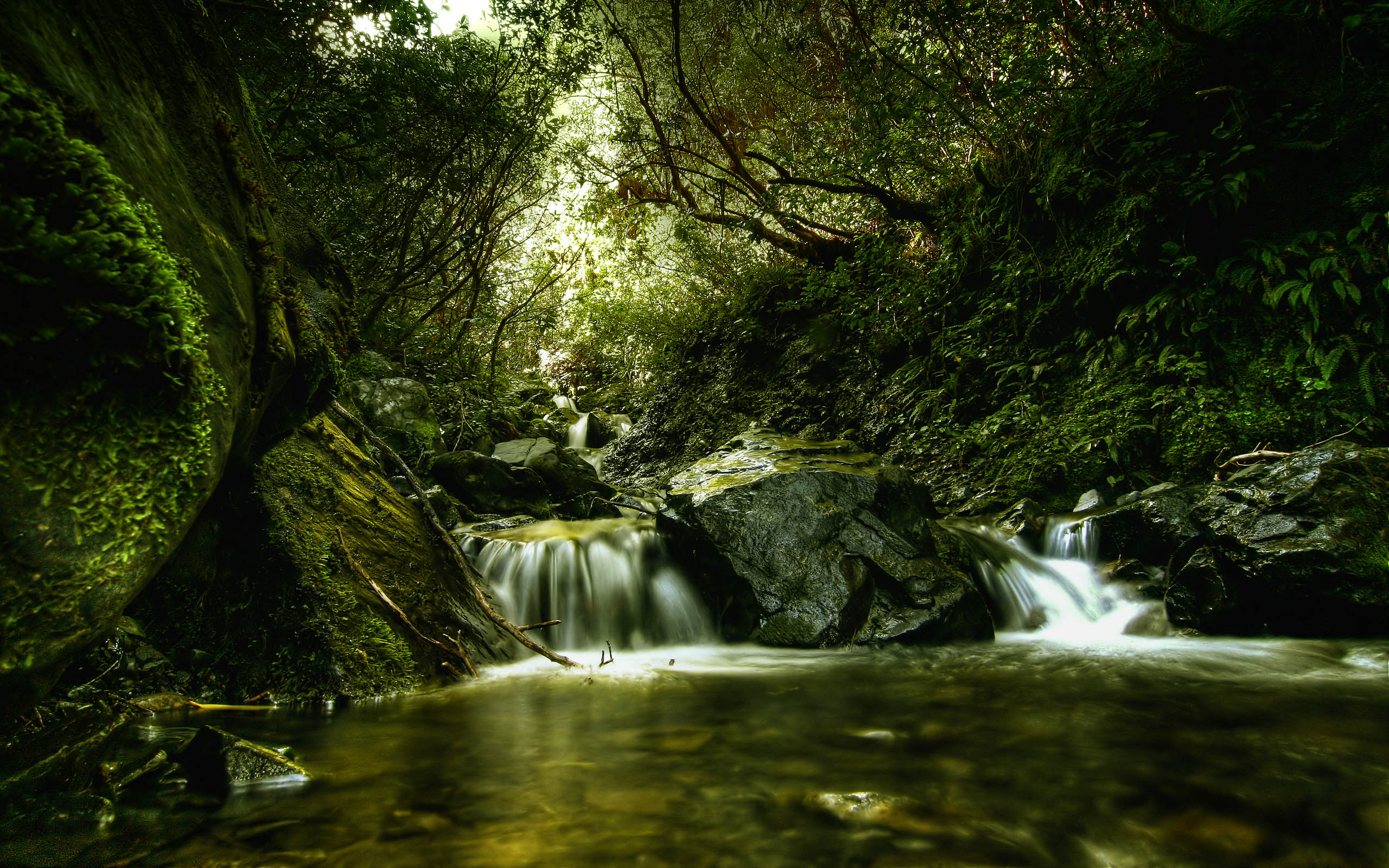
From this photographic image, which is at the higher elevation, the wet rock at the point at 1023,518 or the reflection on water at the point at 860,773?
the wet rock at the point at 1023,518

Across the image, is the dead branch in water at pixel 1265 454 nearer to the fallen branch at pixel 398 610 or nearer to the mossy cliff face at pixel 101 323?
the fallen branch at pixel 398 610

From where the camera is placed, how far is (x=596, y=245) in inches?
470

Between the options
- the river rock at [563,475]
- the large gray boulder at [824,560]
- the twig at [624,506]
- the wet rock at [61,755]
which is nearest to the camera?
the wet rock at [61,755]

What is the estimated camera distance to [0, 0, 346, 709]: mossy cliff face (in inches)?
48.2

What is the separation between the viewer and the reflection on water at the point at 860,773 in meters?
1.56

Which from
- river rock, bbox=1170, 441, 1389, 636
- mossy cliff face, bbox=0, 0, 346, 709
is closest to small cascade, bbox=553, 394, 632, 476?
river rock, bbox=1170, 441, 1389, 636

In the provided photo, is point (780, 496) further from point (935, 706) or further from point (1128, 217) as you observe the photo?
point (1128, 217)

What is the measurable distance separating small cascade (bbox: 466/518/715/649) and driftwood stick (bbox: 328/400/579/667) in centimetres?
45

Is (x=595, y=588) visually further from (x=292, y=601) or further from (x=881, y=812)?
(x=881, y=812)

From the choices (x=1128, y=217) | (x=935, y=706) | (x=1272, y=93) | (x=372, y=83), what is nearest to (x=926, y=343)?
(x=1128, y=217)

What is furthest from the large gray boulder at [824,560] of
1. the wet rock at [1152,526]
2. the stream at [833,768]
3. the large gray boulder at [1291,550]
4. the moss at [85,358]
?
the moss at [85,358]

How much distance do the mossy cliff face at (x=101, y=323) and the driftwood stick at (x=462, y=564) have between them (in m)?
2.05

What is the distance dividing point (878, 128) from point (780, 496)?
465 cm

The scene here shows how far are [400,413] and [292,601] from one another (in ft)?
18.5
